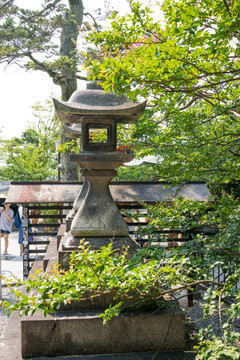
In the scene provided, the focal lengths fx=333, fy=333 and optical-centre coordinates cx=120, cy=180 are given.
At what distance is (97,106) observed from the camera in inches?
153

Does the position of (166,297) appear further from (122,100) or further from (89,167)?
(122,100)

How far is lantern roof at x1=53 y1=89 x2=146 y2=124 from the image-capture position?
3807 mm

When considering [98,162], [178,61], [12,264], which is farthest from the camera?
[12,264]

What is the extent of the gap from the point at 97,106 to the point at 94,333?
2.44 m

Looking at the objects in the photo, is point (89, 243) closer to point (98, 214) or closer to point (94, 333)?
point (98, 214)

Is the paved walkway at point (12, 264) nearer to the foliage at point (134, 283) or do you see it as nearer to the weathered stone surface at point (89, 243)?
the weathered stone surface at point (89, 243)

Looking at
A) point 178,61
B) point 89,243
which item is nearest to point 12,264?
point 89,243

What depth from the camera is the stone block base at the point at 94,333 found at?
314 cm

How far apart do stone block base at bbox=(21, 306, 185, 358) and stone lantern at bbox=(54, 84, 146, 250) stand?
0.84m

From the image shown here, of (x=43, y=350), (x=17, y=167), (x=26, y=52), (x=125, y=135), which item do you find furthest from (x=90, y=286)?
(x=17, y=167)

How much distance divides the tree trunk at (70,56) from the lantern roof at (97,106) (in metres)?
6.21

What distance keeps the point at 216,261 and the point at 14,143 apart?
18442 mm

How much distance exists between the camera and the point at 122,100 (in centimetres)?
402

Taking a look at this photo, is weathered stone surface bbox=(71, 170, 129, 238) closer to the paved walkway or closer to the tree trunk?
the paved walkway
